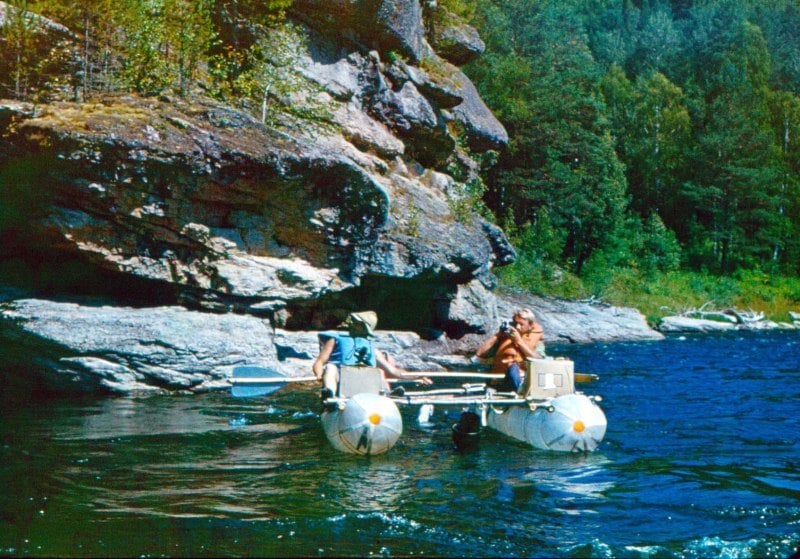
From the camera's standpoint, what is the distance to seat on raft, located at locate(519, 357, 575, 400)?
32.3 ft

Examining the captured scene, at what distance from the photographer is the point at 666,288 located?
139 feet

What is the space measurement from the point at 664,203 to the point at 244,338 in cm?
4642

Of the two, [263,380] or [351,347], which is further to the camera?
[351,347]

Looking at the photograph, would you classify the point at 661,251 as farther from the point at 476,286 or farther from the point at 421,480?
the point at 421,480

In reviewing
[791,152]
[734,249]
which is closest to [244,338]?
[734,249]

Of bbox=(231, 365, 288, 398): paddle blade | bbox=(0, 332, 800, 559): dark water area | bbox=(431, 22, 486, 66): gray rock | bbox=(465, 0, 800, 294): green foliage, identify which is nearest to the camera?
bbox=(0, 332, 800, 559): dark water area

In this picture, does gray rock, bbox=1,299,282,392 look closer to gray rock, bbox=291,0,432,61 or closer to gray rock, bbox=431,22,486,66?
gray rock, bbox=291,0,432,61

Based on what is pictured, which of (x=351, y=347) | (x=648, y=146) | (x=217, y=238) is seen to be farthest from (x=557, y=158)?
(x=351, y=347)

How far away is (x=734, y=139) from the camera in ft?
161

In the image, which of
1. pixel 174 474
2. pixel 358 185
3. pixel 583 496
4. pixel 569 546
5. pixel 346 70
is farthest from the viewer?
pixel 346 70

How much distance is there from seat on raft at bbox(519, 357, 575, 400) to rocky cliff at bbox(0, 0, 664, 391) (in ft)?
21.2

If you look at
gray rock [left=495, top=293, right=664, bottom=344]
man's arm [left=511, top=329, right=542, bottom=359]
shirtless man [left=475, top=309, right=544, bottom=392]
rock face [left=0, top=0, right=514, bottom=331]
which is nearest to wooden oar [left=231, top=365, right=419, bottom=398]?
shirtless man [left=475, top=309, right=544, bottom=392]

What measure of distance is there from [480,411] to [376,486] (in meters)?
2.90

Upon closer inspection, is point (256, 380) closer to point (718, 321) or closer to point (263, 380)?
point (263, 380)
